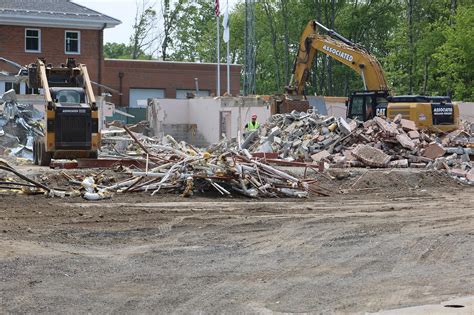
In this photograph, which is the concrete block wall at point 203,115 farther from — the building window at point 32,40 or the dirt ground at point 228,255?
the dirt ground at point 228,255

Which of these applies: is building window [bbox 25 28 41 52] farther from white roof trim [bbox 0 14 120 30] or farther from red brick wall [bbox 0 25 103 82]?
white roof trim [bbox 0 14 120 30]

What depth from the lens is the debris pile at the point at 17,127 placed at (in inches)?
1221

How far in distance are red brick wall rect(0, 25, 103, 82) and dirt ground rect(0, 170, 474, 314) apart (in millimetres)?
39161

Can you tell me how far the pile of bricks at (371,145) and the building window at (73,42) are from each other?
28102 millimetres

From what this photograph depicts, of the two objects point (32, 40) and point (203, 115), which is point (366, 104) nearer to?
point (203, 115)

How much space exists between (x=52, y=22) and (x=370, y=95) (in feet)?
92.8

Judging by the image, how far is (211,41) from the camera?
90312mm

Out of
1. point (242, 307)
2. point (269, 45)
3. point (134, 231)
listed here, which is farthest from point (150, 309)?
point (269, 45)

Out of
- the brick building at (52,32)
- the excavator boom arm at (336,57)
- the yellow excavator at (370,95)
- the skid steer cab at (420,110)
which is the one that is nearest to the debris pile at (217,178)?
the skid steer cab at (420,110)

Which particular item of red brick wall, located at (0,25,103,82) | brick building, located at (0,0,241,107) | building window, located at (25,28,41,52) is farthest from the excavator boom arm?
building window, located at (25,28,41,52)

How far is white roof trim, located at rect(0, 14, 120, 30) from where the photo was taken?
54.3m

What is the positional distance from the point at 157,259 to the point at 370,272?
110 inches

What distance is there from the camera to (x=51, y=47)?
183 ft

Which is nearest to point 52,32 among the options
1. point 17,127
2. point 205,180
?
point 17,127
